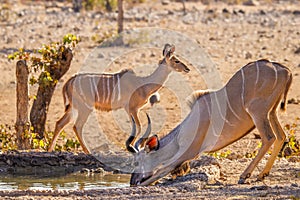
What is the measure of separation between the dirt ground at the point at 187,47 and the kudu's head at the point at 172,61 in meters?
0.88

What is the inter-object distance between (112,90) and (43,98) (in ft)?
3.44

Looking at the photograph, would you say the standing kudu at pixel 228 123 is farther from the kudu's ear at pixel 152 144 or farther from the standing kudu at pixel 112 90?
→ the standing kudu at pixel 112 90

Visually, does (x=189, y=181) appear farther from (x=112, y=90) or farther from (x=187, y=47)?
(x=187, y=47)

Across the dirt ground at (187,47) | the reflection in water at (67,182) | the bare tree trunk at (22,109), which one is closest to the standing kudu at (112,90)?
the dirt ground at (187,47)

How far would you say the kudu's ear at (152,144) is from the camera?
8.59 metres

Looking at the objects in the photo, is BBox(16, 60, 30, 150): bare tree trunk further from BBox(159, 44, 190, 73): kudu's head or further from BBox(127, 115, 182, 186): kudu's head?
BBox(127, 115, 182, 186): kudu's head

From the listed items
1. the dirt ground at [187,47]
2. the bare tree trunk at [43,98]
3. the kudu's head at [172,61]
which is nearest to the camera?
the dirt ground at [187,47]

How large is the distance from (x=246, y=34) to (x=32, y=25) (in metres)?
7.11

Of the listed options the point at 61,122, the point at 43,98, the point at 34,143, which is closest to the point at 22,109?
the point at 34,143

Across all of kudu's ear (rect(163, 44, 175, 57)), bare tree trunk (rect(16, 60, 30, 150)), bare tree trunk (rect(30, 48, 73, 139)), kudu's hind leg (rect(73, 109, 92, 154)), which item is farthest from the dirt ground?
bare tree trunk (rect(16, 60, 30, 150))

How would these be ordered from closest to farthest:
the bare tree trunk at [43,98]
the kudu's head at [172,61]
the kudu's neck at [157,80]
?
the bare tree trunk at [43,98]
the kudu's head at [172,61]
the kudu's neck at [157,80]

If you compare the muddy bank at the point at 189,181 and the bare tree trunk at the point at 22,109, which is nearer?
the muddy bank at the point at 189,181

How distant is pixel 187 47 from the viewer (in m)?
22.3

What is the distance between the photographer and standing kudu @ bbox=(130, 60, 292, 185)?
8359 mm
